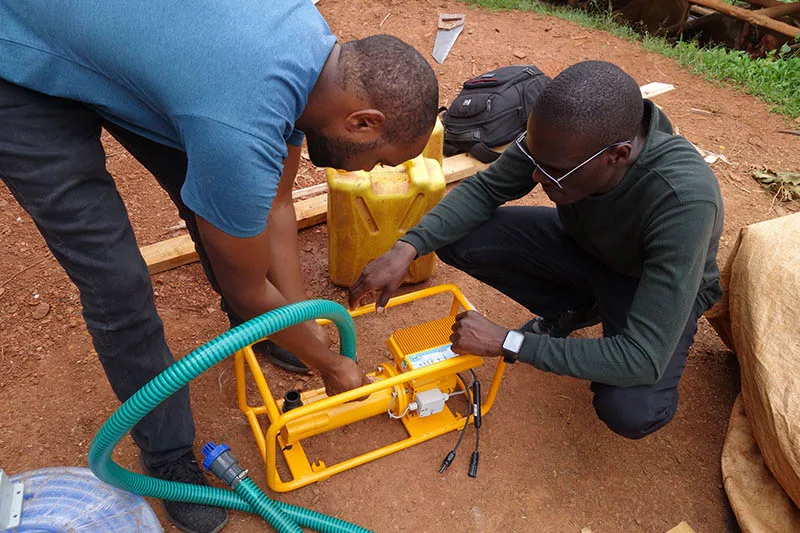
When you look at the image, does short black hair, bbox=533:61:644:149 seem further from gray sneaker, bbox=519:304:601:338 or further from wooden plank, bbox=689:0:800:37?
wooden plank, bbox=689:0:800:37

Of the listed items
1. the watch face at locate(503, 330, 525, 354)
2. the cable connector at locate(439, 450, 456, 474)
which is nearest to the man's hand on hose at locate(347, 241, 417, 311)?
the watch face at locate(503, 330, 525, 354)

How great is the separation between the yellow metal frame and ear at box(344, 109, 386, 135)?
86 centimetres

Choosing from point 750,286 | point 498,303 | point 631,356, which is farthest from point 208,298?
point 750,286

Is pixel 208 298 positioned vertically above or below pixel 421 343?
below

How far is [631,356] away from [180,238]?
2355 mm

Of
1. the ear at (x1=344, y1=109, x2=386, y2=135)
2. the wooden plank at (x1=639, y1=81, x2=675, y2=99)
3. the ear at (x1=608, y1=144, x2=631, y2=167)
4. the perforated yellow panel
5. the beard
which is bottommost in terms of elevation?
the wooden plank at (x1=639, y1=81, x2=675, y2=99)

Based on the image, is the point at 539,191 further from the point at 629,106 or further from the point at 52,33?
the point at 52,33

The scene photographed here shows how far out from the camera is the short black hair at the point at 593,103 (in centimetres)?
173

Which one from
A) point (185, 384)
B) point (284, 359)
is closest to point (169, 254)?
point (284, 359)

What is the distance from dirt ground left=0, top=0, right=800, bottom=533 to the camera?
89.4 inches

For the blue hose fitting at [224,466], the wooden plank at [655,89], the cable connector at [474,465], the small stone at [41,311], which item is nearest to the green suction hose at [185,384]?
the blue hose fitting at [224,466]

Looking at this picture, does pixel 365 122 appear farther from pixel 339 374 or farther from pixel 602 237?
pixel 602 237

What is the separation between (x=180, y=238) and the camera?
317 cm

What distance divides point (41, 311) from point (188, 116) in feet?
6.80
